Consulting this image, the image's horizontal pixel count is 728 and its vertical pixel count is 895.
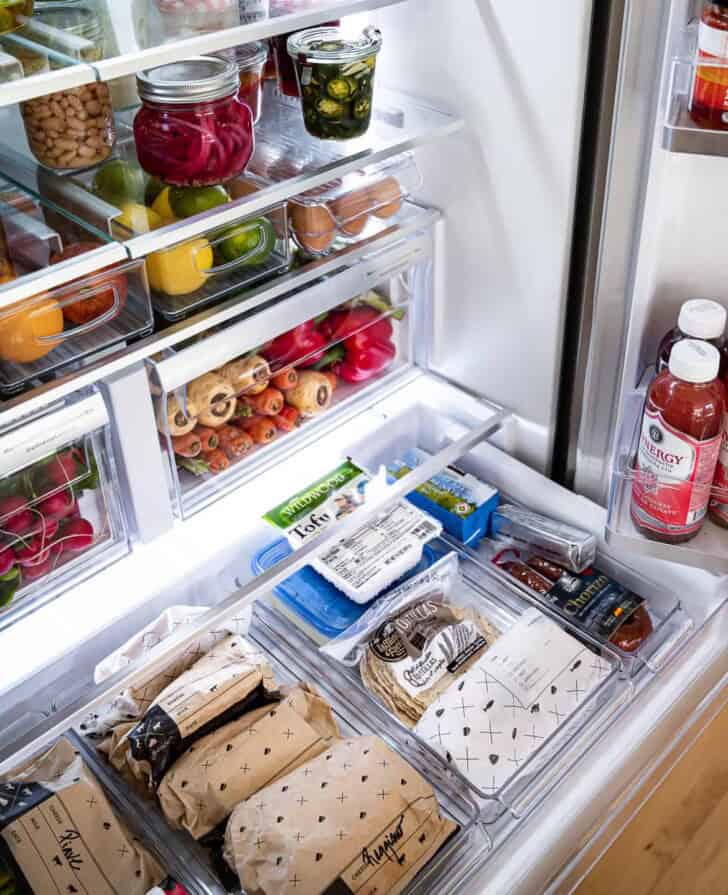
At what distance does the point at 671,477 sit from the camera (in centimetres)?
119

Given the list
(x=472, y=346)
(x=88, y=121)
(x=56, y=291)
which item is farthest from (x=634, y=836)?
(x=88, y=121)

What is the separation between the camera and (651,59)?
1.12 m

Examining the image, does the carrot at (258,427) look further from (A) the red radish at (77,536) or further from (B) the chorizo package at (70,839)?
(B) the chorizo package at (70,839)

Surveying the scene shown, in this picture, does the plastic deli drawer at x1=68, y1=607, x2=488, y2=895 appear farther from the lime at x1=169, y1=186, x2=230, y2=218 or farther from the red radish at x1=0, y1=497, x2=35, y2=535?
the lime at x1=169, y1=186, x2=230, y2=218

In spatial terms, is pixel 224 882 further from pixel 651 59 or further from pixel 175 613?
pixel 651 59

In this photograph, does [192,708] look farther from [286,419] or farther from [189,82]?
[189,82]

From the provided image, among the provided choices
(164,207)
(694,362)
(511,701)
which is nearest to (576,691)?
(511,701)

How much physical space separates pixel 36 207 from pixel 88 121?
0.12 metres

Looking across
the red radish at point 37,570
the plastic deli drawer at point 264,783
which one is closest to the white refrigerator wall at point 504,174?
the plastic deli drawer at point 264,783

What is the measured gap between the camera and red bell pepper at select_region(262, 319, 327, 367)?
1425 mm

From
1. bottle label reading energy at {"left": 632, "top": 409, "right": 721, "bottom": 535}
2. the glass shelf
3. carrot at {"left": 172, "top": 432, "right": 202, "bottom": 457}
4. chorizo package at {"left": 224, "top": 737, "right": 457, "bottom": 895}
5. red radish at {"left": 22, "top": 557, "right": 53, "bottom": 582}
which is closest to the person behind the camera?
the glass shelf

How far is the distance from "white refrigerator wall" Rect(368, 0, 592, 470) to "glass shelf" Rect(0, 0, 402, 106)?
20 cm

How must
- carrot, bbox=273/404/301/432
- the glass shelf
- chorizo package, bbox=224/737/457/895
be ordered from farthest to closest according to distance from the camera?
carrot, bbox=273/404/301/432
chorizo package, bbox=224/737/457/895
the glass shelf

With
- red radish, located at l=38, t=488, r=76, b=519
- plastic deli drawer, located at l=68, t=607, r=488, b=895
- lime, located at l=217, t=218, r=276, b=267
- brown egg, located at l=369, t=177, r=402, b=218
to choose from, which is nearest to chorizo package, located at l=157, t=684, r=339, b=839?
plastic deli drawer, located at l=68, t=607, r=488, b=895
